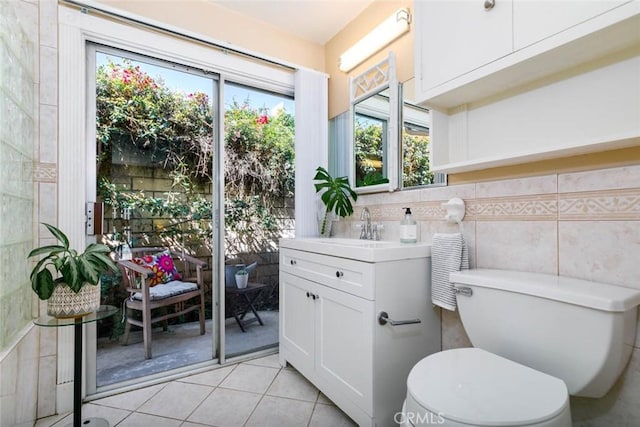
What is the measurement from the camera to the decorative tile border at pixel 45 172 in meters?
1.60

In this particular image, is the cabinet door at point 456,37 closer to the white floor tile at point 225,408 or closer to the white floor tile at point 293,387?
the white floor tile at point 293,387

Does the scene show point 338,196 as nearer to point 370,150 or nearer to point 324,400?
point 370,150

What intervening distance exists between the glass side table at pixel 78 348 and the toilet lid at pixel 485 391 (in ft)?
4.81

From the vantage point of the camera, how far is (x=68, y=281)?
1389 mm

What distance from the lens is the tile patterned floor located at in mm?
1541

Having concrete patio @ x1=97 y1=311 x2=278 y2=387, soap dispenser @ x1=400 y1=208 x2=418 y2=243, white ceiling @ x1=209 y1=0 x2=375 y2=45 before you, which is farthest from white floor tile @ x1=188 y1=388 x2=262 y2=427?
white ceiling @ x1=209 y1=0 x2=375 y2=45

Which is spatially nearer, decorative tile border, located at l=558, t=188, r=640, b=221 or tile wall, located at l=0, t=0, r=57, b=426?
decorative tile border, located at l=558, t=188, r=640, b=221

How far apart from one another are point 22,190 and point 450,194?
2.04 m

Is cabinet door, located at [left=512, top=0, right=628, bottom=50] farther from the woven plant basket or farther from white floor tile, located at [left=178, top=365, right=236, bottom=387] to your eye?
→ white floor tile, located at [left=178, top=365, right=236, bottom=387]

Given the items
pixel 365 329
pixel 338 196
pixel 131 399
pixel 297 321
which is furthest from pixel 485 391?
pixel 131 399

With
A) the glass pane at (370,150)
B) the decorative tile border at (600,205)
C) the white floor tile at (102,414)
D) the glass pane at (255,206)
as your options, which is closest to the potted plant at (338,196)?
the glass pane at (370,150)

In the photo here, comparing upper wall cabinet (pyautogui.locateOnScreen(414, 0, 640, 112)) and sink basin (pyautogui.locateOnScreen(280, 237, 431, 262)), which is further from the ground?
upper wall cabinet (pyautogui.locateOnScreen(414, 0, 640, 112))

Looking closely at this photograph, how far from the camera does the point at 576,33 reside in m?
0.97

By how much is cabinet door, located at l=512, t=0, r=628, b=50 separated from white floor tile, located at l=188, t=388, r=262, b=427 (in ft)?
6.59
